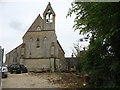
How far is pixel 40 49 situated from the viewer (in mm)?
47312

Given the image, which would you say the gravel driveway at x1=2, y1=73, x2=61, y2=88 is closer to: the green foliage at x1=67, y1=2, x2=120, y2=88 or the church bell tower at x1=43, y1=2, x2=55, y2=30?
the green foliage at x1=67, y1=2, x2=120, y2=88

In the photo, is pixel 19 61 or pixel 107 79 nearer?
pixel 107 79

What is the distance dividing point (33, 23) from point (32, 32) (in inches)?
106

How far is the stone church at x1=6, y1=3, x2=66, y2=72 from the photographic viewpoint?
45.3 meters

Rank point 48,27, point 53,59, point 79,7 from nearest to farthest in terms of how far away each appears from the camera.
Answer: point 79,7, point 53,59, point 48,27

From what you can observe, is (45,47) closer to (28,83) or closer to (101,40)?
(28,83)

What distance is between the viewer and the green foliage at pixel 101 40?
6.70 m

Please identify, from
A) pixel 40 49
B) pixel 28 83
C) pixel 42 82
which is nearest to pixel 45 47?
pixel 40 49

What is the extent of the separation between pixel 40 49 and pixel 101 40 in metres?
40.7

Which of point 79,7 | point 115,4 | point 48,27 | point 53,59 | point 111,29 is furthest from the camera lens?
point 48,27

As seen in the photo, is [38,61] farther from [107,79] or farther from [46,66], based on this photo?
[107,79]

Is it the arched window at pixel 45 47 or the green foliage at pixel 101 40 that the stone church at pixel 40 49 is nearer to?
the arched window at pixel 45 47

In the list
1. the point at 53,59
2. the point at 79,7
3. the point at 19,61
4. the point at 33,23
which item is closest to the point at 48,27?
the point at 33,23

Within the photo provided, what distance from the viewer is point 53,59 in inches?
1758
